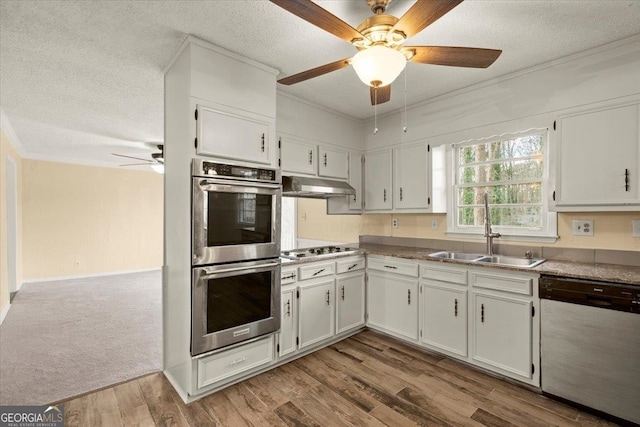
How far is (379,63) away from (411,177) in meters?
2.13

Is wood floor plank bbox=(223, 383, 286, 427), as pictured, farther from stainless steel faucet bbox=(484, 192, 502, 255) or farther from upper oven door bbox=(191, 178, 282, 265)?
stainless steel faucet bbox=(484, 192, 502, 255)

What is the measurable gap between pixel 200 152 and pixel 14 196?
517cm

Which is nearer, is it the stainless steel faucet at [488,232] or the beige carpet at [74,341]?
the beige carpet at [74,341]

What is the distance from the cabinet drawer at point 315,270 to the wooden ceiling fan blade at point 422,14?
1997 millimetres

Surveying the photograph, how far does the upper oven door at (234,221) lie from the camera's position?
2137 millimetres

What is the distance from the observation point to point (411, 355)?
2.88 meters

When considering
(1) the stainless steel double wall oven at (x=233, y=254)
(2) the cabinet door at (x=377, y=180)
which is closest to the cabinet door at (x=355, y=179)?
(2) the cabinet door at (x=377, y=180)

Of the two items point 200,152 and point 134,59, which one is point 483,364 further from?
point 134,59

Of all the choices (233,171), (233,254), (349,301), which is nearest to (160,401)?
(233,254)

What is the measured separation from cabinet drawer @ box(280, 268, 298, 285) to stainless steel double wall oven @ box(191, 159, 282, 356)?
0.09 m

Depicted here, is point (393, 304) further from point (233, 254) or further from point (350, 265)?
point (233, 254)

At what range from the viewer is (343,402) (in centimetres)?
218

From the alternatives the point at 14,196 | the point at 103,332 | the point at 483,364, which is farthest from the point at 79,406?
the point at 14,196

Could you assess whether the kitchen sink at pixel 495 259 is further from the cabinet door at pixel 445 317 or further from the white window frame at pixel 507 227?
the cabinet door at pixel 445 317
